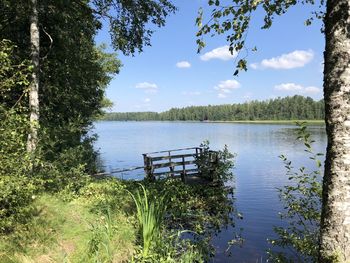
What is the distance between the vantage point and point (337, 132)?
12.1ft

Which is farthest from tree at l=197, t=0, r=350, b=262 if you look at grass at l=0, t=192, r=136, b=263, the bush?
the bush

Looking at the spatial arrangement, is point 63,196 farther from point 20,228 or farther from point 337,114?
point 337,114

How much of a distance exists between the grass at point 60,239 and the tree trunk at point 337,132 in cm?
338

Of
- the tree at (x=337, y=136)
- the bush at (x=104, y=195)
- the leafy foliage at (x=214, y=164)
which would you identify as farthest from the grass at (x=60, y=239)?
the leafy foliage at (x=214, y=164)

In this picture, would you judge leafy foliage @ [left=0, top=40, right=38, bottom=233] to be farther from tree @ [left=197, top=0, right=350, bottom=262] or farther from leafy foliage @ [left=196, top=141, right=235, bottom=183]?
leafy foliage @ [left=196, top=141, right=235, bottom=183]

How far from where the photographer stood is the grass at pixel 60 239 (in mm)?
6164

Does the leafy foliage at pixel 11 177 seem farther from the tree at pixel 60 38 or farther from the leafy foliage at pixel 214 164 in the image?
the leafy foliage at pixel 214 164

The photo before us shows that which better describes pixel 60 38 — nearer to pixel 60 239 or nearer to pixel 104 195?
pixel 104 195

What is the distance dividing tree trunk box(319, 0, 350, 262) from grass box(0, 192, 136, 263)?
338 centimetres

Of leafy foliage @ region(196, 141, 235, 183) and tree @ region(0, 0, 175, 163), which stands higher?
tree @ region(0, 0, 175, 163)

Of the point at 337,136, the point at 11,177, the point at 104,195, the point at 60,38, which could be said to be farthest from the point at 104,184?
the point at 337,136

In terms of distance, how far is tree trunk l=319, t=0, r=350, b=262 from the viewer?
3615 millimetres

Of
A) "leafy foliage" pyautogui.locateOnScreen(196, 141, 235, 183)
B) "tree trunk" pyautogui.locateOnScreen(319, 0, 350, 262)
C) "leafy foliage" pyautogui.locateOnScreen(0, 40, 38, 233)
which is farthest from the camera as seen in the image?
"leafy foliage" pyautogui.locateOnScreen(196, 141, 235, 183)

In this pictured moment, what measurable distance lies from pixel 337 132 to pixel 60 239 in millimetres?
5679
